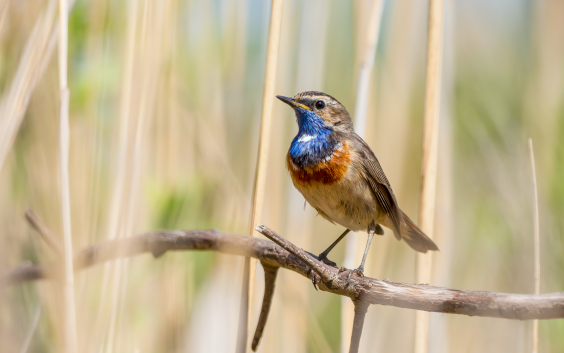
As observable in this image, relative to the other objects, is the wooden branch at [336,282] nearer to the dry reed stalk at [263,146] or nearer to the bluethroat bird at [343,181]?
the dry reed stalk at [263,146]

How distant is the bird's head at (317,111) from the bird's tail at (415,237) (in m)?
0.71

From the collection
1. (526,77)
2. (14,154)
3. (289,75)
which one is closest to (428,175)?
(289,75)

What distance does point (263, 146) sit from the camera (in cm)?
224

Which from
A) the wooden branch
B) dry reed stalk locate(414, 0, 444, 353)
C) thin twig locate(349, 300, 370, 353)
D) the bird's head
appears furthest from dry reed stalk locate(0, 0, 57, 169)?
dry reed stalk locate(414, 0, 444, 353)

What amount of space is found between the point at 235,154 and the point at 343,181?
894 millimetres

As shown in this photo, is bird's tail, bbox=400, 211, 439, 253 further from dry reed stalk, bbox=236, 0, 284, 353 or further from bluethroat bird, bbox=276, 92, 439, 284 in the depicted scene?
dry reed stalk, bbox=236, 0, 284, 353

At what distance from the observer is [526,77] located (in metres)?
3.53

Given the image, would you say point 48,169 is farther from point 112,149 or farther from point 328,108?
point 328,108

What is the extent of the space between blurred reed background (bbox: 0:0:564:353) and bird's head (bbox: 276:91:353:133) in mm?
185

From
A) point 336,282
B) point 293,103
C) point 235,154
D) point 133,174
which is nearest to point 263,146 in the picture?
point 133,174

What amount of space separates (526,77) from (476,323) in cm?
183

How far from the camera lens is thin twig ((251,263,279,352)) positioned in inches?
88.8

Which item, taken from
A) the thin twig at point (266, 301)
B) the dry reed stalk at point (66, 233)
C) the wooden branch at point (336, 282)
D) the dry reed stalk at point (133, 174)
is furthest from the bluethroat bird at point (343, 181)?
the dry reed stalk at point (66, 233)

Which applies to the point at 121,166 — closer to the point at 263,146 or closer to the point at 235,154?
the point at 263,146
